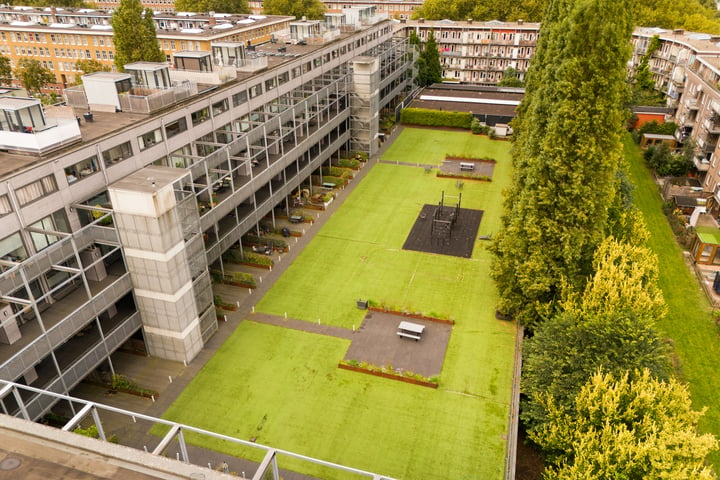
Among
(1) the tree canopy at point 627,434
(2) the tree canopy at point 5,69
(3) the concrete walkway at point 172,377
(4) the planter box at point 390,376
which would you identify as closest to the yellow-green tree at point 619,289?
(1) the tree canopy at point 627,434

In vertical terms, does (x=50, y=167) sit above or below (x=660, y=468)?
above

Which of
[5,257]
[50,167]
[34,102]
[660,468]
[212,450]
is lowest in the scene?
[212,450]

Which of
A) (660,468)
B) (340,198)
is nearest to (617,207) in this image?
(660,468)

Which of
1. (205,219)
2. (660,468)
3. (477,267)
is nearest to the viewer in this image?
(660,468)

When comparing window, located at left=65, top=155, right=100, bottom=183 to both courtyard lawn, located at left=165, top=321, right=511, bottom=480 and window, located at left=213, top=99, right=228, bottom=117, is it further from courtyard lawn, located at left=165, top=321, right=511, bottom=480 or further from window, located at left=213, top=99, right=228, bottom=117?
courtyard lawn, located at left=165, top=321, right=511, bottom=480

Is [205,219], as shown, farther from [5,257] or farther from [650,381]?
[650,381]

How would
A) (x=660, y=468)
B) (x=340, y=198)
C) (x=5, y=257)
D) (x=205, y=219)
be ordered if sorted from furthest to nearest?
(x=340, y=198), (x=205, y=219), (x=5, y=257), (x=660, y=468)

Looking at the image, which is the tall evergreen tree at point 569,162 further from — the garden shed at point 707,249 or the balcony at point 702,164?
the balcony at point 702,164
